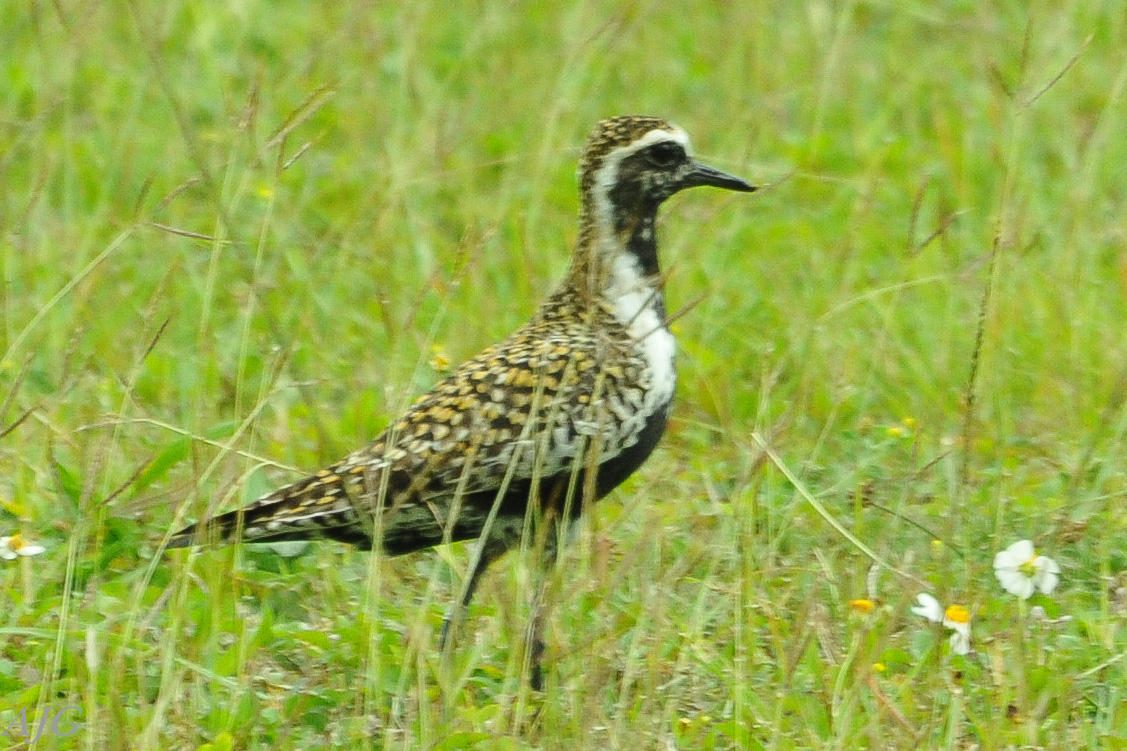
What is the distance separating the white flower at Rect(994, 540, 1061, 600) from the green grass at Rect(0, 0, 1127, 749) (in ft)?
0.27

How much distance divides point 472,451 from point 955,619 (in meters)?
1.15

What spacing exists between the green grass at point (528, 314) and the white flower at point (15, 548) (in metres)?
0.04

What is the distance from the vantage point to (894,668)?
4.21 metres

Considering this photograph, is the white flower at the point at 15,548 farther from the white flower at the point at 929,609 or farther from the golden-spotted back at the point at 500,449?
the white flower at the point at 929,609

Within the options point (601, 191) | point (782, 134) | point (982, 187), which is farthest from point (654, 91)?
point (601, 191)

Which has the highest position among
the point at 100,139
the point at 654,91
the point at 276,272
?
Result: the point at 654,91

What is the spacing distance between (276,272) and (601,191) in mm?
1993

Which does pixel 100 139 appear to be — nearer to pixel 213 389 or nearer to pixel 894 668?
pixel 213 389

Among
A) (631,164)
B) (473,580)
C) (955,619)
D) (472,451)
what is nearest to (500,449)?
(472,451)

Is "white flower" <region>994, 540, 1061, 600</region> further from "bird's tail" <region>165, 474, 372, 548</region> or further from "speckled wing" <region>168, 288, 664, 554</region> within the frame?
"bird's tail" <region>165, 474, 372, 548</region>

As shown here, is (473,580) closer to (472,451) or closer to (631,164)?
(472,451)

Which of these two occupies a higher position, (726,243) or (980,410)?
(726,243)

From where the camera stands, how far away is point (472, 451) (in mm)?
3977

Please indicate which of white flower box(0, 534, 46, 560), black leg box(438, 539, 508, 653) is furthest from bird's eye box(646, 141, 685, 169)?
white flower box(0, 534, 46, 560)
